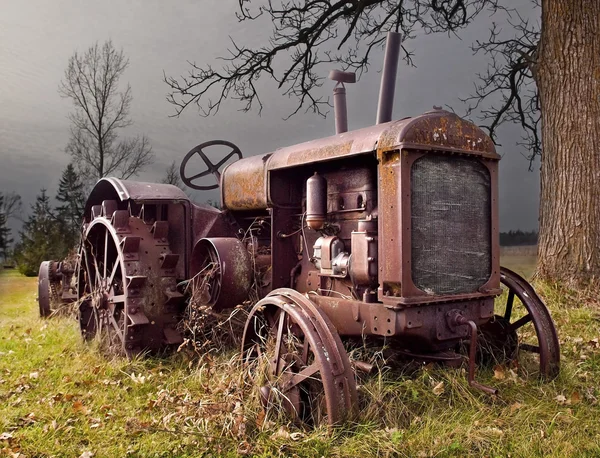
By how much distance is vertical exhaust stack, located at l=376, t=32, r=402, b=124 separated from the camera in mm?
3674

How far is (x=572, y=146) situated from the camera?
6.46 m

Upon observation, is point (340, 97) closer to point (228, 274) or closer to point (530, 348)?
point (228, 274)

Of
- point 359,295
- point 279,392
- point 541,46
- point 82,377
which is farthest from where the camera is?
point 541,46

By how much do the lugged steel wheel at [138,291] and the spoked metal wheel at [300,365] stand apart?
3.53 ft

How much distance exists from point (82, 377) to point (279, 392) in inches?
75.3

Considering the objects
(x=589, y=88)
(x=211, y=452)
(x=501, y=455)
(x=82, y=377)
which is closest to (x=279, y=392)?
(x=211, y=452)

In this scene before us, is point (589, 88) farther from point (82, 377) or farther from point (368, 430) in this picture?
point (82, 377)

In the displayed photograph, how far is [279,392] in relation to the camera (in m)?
2.97

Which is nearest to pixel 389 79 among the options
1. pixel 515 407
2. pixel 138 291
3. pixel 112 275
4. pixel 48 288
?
pixel 515 407

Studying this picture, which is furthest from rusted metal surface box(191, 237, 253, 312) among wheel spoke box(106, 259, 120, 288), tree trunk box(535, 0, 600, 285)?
tree trunk box(535, 0, 600, 285)

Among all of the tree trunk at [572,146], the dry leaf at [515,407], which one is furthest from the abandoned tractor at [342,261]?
the tree trunk at [572,146]

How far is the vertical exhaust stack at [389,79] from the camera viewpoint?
3674 mm

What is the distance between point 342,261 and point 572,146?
4.27 metres

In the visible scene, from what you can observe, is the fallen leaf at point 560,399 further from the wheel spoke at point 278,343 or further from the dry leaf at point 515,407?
the wheel spoke at point 278,343
